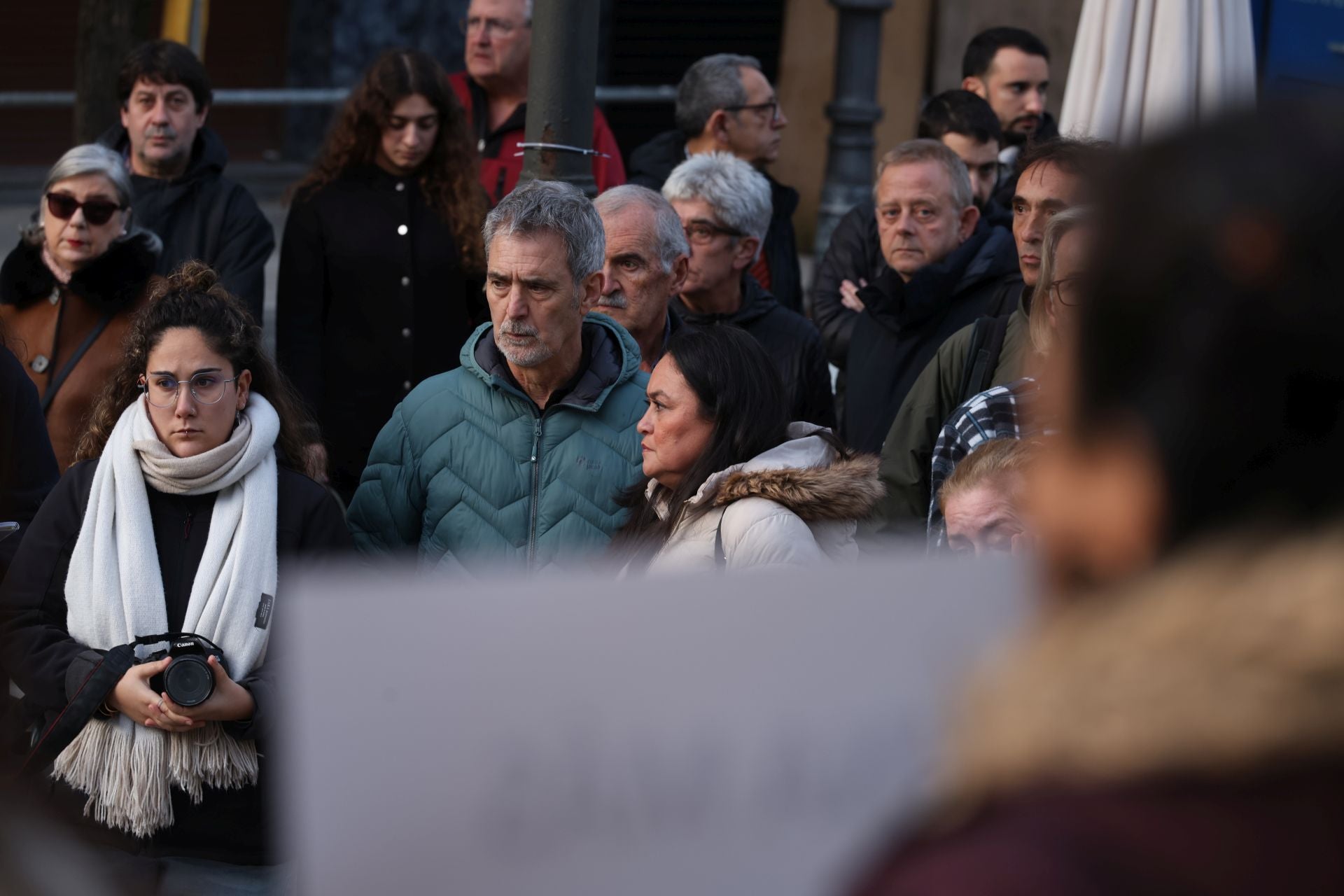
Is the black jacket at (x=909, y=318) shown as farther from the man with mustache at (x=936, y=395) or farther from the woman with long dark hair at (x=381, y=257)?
the woman with long dark hair at (x=381, y=257)

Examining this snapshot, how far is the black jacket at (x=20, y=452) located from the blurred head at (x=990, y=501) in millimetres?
2178

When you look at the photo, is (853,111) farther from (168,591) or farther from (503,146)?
(168,591)

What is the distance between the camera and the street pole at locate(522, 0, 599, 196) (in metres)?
4.60

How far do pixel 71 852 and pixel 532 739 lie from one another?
0.31 meters

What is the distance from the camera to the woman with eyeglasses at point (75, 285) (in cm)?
480

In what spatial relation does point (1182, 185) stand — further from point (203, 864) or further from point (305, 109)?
point (305, 109)

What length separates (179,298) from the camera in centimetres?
381

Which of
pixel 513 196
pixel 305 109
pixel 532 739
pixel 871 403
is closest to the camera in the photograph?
pixel 532 739

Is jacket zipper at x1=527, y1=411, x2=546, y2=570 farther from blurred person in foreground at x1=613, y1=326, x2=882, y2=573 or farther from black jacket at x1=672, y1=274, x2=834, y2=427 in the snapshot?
black jacket at x1=672, y1=274, x2=834, y2=427

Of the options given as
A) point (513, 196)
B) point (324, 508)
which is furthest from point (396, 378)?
point (324, 508)

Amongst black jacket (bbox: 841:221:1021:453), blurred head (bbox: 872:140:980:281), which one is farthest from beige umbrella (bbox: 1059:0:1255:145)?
black jacket (bbox: 841:221:1021:453)

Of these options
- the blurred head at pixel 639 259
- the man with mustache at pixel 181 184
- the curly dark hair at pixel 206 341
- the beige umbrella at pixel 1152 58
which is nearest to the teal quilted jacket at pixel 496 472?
the curly dark hair at pixel 206 341

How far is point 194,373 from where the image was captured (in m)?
3.68

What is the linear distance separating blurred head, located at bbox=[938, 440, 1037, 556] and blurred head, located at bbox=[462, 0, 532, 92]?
3.55 metres
